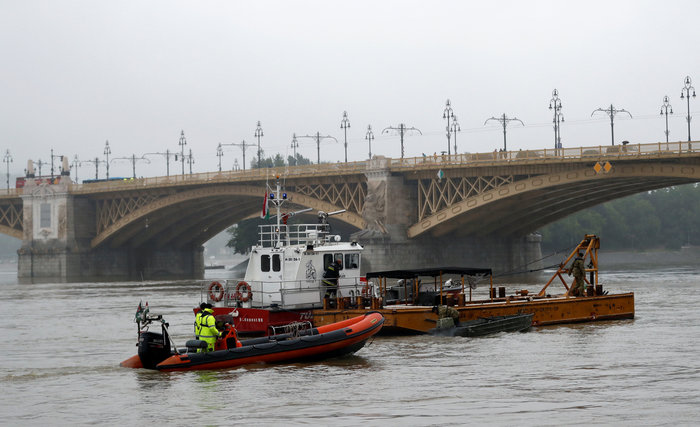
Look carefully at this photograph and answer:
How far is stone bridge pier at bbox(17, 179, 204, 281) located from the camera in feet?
343

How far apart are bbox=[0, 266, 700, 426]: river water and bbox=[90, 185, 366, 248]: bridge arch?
50630mm

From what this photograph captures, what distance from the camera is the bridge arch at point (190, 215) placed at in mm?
89375

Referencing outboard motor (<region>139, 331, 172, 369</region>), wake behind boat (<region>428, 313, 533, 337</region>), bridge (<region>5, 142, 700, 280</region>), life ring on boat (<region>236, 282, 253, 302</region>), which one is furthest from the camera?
bridge (<region>5, 142, 700, 280</region>)

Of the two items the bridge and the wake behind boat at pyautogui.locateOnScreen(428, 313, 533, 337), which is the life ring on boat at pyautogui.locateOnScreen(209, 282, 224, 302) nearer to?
the wake behind boat at pyautogui.locateOnScreen(428, 313, 533, 337)

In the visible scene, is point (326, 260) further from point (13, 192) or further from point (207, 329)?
point (13, 192)

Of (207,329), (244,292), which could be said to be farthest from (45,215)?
(207,329)

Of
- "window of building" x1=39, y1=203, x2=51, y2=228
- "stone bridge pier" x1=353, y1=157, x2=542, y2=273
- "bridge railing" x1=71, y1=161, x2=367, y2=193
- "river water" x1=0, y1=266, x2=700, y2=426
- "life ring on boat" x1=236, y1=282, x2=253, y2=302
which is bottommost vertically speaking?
"river water" x1=0, y1=266, x2=700, y2=426

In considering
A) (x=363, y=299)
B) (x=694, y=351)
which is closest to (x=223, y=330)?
(x=363, y=299)

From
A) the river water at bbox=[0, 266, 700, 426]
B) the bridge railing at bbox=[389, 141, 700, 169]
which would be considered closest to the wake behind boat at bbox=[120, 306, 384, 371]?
the river water at bbox=[0, 266, 700, 426]

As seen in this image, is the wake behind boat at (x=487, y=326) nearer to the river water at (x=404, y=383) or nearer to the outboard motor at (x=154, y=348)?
the river water at (x=404, y=383)

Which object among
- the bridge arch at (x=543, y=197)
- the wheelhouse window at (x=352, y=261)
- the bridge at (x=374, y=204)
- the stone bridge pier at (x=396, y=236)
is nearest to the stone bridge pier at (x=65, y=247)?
the bridge at (x=374, y=204)

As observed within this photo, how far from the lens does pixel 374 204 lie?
7900cm

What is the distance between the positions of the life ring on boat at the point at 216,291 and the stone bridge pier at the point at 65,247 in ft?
228

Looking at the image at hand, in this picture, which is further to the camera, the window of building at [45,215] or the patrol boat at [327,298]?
the window of building at [45,215]
